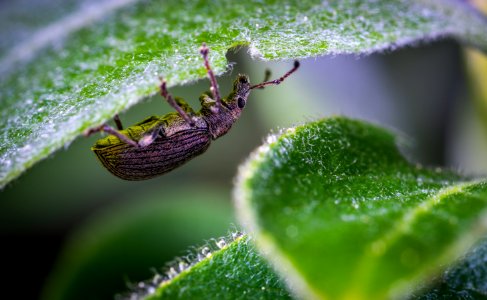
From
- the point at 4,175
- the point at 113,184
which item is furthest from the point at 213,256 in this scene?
the point at 113,184

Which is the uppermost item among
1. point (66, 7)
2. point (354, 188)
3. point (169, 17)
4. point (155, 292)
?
point (66, 7)

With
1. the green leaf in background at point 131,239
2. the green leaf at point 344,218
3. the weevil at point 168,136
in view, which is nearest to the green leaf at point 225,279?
the green leaf at point 344,218

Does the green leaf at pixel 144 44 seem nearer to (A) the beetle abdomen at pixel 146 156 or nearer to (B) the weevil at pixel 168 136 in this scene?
(B) the weevil at pixel 168 136

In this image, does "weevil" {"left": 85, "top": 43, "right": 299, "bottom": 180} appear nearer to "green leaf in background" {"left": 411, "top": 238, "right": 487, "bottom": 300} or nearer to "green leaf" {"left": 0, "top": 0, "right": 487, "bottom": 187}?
"green leaf" {"left": 0, "top": 0, "right": 487, "bottom": 187}

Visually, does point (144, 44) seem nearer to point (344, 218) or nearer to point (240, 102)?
point (240, 102)

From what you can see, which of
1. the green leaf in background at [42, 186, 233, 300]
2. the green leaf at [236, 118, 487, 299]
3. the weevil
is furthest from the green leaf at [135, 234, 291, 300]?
the green leaf in background at [42, 186, 233, 300]

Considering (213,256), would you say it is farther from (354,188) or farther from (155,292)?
(354,188)

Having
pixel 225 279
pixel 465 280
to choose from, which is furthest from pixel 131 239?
pixel 465 280
